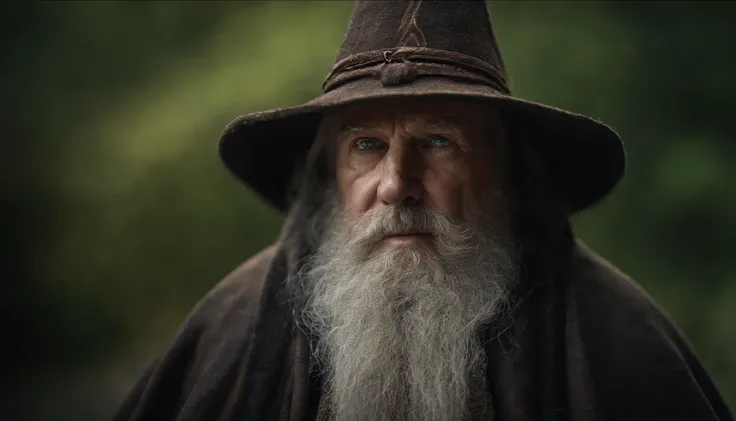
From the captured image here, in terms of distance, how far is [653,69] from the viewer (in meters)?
3.27

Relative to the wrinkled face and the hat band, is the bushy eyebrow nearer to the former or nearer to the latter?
the wrinkled face

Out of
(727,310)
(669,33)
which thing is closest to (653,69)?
(669,33)

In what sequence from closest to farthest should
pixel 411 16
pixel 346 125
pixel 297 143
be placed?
pixel 411 16, pixel 346 125, pixel 297 143

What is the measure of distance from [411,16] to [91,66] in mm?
1759

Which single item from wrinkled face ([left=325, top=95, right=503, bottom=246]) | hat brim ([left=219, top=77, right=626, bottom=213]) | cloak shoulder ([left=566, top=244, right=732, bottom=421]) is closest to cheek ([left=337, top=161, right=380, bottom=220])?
wrinkled face ([left=325, top=95, right=503, bottom=246])

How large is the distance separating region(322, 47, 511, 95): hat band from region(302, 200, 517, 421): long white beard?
0.41 m

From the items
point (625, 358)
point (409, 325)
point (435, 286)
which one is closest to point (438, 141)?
point (435, 286)

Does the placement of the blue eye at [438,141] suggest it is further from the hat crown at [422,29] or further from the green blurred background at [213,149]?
the green blurred background at [213,149]

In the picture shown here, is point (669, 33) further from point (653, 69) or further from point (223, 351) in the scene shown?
point (223, 351)

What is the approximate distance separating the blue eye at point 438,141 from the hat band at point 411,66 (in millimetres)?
205

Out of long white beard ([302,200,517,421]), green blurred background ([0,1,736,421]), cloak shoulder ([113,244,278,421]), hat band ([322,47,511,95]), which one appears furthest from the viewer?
green blurred background ([0,1,736,421])

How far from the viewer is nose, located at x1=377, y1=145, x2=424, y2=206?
1.82m

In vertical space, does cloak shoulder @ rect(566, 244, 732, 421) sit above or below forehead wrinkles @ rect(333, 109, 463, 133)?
below

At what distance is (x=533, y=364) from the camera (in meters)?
1.89
